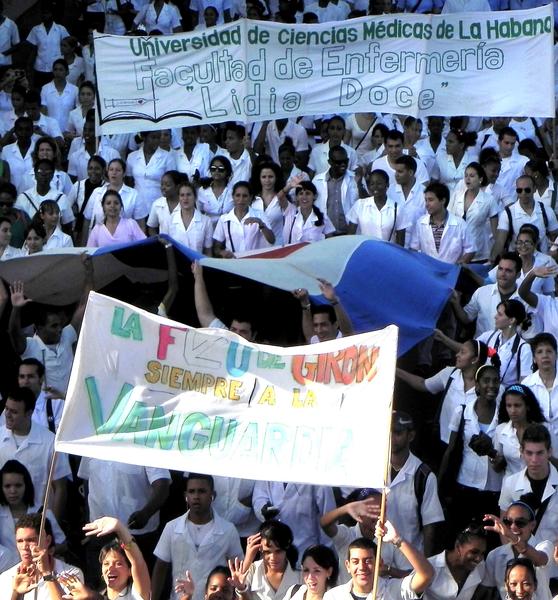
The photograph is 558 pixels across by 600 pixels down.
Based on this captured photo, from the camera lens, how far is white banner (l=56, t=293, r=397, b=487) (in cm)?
929

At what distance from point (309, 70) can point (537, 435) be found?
5016 mm

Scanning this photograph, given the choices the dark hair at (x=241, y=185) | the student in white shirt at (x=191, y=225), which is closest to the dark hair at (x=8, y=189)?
the student in white shirt at (x=191, y=225)

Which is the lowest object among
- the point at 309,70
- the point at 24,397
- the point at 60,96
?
the point at 60,96

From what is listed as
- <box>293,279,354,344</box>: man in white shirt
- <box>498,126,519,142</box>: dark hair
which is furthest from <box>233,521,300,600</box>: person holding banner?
<box>498,126,519,142</box>: dark hair

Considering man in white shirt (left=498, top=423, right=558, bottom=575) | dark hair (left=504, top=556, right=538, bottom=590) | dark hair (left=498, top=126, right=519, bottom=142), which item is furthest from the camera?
dark hair (left=498, top=126, right=519, bottom=142)

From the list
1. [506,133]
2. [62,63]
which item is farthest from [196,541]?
[62,63]

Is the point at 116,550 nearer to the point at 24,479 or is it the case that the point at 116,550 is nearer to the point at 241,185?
the point at 24,479

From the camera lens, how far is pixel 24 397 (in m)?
11.4

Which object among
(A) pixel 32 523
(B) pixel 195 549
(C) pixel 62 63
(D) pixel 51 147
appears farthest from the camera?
(C) pixel 62 63

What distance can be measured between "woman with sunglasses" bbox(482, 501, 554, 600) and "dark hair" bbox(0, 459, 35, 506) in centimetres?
270

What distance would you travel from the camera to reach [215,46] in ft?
48.6

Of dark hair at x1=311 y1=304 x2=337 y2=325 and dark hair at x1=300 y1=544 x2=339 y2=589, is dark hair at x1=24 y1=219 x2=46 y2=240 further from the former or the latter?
dark hair at x1=300 y1=544 x2=339 y2=589

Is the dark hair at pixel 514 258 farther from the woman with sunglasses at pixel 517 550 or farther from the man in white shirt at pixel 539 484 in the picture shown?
the woman with sunglasses at pixel 517 550

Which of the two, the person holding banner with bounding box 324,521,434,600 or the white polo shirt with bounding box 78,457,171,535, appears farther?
the white polo shirt with bounding box 78,457,171,535
